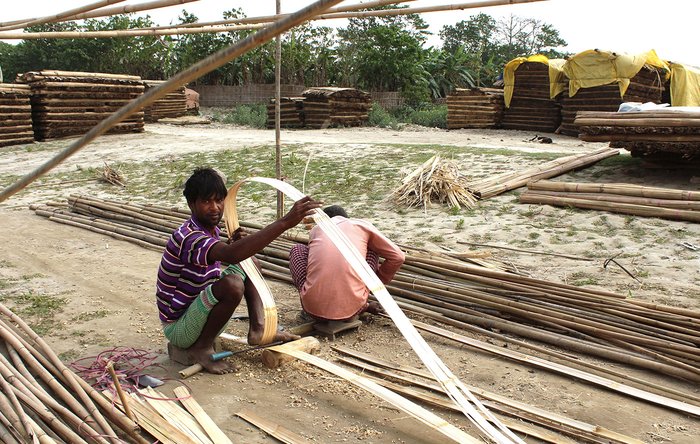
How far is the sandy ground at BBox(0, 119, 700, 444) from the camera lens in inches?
102

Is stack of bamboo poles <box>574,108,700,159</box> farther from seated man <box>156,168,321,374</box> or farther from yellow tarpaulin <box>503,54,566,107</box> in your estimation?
yellow tarpaulin <box>503,54,566,107</box>

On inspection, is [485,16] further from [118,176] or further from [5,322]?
[5,322]

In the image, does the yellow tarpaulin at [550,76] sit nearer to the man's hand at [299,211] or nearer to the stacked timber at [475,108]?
the stacked timber at [475,108]

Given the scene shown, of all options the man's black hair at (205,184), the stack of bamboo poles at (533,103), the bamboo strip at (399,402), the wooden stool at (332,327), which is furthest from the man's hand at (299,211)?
the stack of bamboo poles at (533,103)

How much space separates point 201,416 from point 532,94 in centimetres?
1462

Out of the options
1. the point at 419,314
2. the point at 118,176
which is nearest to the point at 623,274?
the point at 419,314

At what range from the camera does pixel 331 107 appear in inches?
669

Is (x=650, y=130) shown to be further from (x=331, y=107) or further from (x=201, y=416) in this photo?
(x=331, y=107)

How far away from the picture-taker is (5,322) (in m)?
2.94

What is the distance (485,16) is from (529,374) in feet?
114

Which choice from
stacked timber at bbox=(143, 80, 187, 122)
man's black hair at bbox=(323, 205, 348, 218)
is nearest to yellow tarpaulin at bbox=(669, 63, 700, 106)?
man's black hair at bbox=(323, 205, 348, 218)

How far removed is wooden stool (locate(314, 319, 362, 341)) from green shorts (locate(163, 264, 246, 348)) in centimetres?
67

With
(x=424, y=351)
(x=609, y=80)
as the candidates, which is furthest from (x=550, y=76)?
(x=424, y=351)

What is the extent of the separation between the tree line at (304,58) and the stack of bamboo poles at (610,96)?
818 cm
